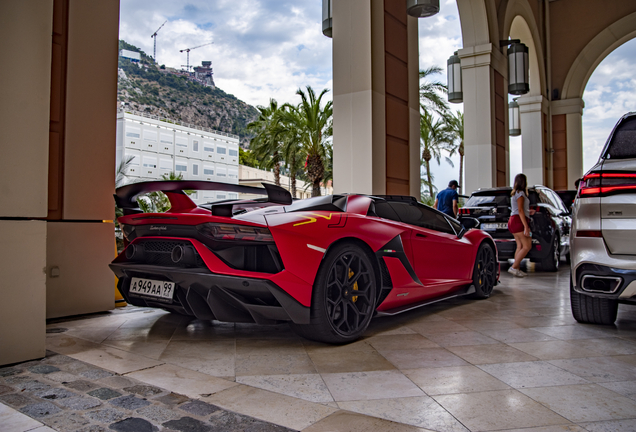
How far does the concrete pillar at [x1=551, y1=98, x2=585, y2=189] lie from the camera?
18.8 meters

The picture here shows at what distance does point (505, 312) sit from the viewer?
4.71 m

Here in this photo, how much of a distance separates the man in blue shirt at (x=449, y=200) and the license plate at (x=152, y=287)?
7.23 meters

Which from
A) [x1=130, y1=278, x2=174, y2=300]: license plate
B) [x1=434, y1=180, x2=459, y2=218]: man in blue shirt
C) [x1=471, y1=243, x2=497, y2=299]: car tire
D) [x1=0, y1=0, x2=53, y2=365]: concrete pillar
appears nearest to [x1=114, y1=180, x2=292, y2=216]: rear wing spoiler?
[x1=130, y1=278, x2=174, y2=300]: license plate

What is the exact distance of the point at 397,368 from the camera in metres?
2.86

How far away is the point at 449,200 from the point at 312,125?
1262 cm

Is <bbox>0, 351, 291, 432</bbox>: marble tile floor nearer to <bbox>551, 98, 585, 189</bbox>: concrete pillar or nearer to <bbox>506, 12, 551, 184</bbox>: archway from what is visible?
<bbox>506, 12, 551, 184</bbox>: archway

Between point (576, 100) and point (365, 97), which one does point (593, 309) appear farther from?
point (576, 100)

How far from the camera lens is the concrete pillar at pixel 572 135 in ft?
61.6

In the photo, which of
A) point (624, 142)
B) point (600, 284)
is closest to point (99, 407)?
point (600, 284)

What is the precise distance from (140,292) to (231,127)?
39.2m

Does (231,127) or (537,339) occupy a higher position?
(231,127)

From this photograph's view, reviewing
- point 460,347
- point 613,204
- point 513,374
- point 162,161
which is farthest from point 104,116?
point 162,161

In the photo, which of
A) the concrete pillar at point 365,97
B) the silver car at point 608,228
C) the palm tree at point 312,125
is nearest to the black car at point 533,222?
the concrete pillar at point 365,97

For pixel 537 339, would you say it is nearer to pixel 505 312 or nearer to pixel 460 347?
pixel 460 347
